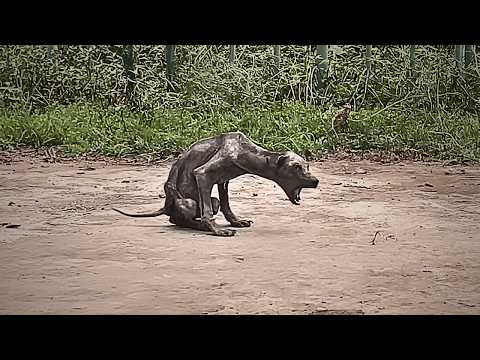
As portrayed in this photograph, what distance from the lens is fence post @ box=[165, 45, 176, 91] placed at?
304 centimetres

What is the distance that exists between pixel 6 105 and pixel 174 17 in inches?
33.9

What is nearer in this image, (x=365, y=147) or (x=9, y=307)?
(x=9, y=307)

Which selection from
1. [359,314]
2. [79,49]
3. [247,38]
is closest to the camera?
[359,314]

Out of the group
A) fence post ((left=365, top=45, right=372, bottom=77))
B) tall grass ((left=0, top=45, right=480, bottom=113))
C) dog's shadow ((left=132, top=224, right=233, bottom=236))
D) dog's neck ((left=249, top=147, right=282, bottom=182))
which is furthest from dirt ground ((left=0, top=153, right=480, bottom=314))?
fence post ((left=365, top=45, right=372, bottom=77))

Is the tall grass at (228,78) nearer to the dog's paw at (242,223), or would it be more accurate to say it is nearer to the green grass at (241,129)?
the green grass at (241,129)

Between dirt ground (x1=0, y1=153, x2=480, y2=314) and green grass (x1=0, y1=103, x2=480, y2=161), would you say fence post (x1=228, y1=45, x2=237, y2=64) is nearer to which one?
green grass (x1=0, y1=103, x2=480, y2=161)

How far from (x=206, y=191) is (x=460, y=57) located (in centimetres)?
105

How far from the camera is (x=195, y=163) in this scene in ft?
10.0

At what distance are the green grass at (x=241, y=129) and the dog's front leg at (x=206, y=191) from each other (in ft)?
0.44

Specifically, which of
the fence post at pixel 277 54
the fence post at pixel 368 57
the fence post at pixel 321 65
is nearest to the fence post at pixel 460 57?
the fence post at pixel 368 57

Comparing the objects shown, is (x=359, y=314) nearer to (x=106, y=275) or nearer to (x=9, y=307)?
(x=106, y=275)

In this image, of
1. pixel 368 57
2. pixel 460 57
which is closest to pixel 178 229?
pixel 368 57

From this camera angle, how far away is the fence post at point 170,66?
3.04m
